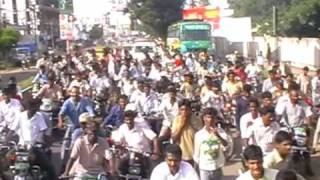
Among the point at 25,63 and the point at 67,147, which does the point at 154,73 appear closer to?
the point at 67,147

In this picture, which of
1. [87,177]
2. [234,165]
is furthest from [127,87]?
[87,177]

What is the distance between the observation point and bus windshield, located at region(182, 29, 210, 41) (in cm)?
4722

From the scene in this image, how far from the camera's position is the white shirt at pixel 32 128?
9.24 meters

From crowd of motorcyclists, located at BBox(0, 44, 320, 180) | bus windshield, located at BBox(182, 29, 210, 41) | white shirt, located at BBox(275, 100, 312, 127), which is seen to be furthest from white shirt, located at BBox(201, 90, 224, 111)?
bus windshield, located at BBox(182, 29, 210, 41)

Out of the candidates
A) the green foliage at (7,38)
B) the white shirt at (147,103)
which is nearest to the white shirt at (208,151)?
the white shirt at (147,103)

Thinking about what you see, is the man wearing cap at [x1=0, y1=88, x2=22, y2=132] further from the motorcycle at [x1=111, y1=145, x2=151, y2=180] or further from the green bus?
the green bus

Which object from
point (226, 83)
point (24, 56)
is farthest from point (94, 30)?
point (226, 83)

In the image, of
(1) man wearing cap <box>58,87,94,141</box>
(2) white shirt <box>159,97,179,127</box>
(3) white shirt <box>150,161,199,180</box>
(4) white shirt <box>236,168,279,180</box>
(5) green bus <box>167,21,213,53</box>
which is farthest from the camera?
(5) green bus <box>167,21,213,53</box>

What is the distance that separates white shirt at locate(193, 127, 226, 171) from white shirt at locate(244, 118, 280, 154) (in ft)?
2.26

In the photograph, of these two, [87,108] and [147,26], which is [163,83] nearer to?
[87,108]

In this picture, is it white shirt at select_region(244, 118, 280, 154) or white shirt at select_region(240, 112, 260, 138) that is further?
white shirt at select_region(240, 112, 260, 138)

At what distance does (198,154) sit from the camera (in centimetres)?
750

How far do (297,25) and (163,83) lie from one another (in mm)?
37373

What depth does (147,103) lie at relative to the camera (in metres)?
12.4
